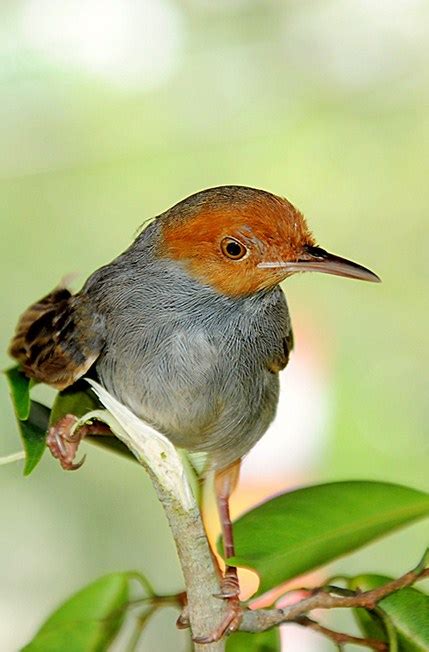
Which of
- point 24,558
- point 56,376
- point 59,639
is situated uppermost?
point 56,376

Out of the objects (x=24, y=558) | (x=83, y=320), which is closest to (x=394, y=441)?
(x=24, y=558)

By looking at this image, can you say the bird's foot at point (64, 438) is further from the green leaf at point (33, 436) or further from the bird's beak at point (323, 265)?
the bird's beak at point (323, 265)

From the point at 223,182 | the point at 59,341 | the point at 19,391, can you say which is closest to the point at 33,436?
the point at 19,391

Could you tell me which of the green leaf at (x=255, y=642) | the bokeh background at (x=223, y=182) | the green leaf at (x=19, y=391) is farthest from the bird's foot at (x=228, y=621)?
the bokeh background at (x=223, y=182)

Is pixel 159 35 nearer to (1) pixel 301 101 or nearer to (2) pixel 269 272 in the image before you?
(1) pixel 301 101

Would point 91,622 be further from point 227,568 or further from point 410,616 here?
point 410,616
